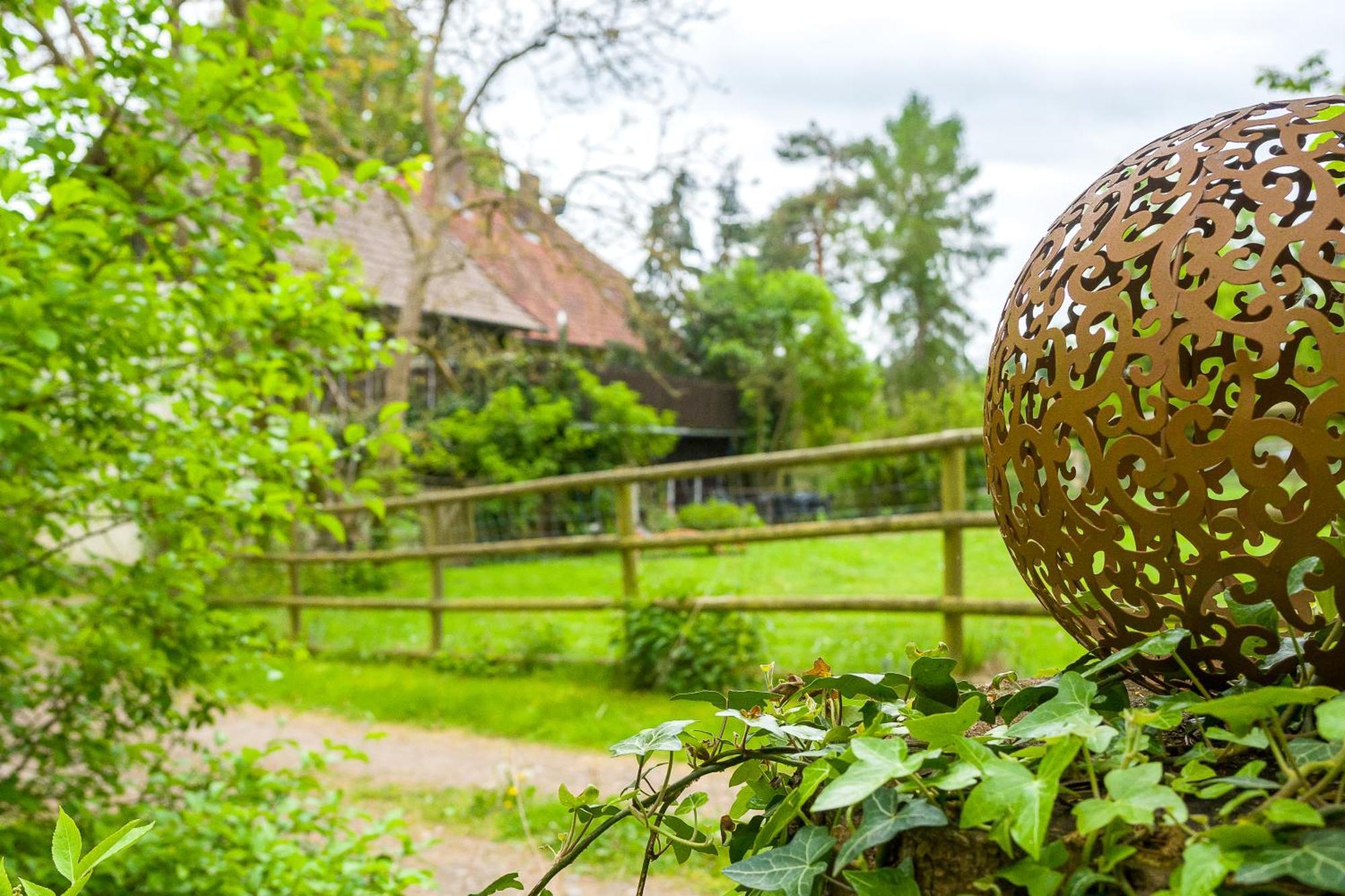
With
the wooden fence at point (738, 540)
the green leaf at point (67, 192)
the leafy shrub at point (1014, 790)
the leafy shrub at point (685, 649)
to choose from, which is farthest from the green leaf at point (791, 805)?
the leafy shrub at point (685, 649)

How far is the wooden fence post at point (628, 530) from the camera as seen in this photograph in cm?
640

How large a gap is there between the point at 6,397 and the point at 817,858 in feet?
6.94

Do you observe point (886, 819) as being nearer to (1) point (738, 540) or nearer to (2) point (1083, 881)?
(2) point (1083, 881)

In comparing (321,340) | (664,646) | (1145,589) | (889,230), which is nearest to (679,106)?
(664,646)

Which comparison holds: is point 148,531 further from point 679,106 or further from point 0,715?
point 679,106

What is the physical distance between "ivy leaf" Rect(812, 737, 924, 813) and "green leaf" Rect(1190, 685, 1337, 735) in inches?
7.9

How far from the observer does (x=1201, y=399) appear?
0.90m

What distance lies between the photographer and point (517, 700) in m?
5.88

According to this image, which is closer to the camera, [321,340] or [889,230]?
[321,340]

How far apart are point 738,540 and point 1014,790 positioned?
540cm

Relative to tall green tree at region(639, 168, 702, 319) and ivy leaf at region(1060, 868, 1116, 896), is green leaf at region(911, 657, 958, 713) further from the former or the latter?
tall green tree at region(639, 168, 702, 319)

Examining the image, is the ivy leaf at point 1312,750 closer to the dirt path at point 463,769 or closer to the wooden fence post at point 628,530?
the dirt path at point 463,769

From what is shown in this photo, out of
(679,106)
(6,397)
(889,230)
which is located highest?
(889,230)

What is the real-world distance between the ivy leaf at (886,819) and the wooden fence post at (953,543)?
4577 millimetres
